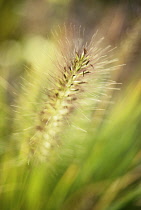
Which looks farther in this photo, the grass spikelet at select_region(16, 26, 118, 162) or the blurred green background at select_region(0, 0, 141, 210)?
the blurred green background at select_region(0, 0, 141, 210)

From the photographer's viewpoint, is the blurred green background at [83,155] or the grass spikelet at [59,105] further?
the blurred green background at [83,155]

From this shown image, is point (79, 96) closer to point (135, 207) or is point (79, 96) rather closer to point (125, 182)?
point (125, 182)

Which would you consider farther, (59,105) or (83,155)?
(83,155)

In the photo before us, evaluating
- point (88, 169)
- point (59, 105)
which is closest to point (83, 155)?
point (88, 169)

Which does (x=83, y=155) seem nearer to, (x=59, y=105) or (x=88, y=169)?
(x=88, y=169)

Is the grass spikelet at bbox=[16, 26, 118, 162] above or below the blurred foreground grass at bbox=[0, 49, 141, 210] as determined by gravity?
above

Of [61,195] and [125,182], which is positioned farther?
[125,182]

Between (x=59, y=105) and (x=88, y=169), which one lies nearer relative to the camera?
(x=59, y=105)

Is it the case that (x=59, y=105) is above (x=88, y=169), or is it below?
above

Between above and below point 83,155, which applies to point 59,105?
A: above

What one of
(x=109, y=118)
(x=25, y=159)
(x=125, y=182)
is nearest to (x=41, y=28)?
(x=109, y=118)

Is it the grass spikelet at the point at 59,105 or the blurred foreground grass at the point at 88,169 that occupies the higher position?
the grass spikelet at the point at 59,105
